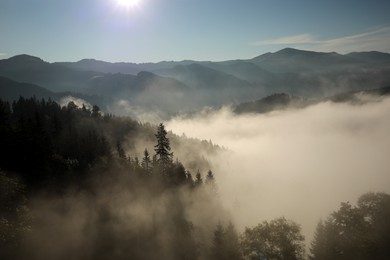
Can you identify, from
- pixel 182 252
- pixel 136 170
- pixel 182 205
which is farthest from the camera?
pixel 182 205

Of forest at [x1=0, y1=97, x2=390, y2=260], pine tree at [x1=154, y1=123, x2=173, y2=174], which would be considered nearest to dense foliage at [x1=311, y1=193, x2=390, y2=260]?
forest at [x1=0, y1=97, x2=390, y2=260]

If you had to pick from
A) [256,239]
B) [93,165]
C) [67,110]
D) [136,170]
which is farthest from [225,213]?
[67,110]

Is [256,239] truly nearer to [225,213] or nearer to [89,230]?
[89,230]

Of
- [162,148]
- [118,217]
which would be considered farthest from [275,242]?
[162,148]

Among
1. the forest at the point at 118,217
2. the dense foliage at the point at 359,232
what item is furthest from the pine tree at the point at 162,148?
the dense foliage at the point at 359,232

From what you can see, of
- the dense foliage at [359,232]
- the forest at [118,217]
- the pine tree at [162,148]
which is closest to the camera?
the dense foliage at [359,232]

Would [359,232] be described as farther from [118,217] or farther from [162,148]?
[162,148]

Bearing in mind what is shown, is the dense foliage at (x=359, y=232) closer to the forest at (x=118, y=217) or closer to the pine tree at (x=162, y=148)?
the forest at (x=118, y=217)

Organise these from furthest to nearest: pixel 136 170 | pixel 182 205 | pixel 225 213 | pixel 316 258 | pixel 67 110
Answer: pixel 67 110
pixel 225 213
pixel 182 205
pixel 136 170
pixel 316 258
